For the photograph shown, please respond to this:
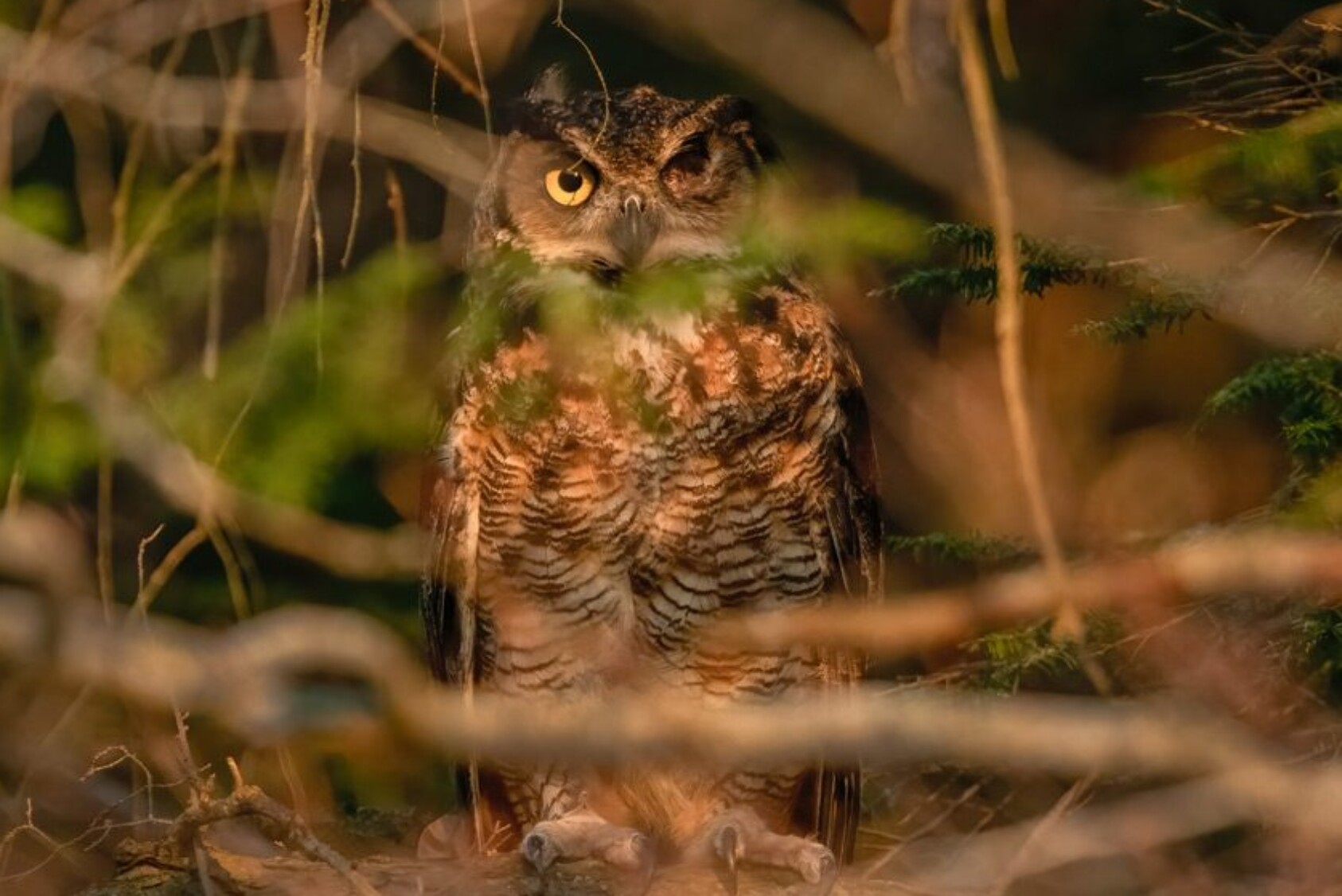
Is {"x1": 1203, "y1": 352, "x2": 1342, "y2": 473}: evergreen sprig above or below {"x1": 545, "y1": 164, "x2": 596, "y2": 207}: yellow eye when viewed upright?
below

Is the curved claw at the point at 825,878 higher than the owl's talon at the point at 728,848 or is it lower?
higher

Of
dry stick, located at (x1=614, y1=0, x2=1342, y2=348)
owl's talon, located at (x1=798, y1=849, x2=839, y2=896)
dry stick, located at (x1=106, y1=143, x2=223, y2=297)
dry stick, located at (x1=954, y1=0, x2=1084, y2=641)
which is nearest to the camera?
dry stick, located at (x1=954, y1=0, x2=1084, y2=641)

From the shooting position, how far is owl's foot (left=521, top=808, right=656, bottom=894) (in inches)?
108

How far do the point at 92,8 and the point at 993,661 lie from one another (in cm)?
167

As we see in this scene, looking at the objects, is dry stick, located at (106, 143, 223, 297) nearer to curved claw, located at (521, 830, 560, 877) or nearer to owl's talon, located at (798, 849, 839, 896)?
curved claw, located at (521, 830, 560, 877)

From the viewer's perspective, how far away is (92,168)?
3.57 meters

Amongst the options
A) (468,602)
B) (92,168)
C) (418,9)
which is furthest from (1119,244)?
(92,168)

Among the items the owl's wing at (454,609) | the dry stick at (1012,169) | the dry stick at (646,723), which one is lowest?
the owl's wing at (454,609)

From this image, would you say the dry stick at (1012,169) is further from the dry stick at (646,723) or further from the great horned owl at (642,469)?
the dry stick at (646,723)

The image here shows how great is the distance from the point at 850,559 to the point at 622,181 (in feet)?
2.25

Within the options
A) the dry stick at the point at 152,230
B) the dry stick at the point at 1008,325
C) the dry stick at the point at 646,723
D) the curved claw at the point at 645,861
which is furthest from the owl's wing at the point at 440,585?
the dry stick at the point at 1008,325

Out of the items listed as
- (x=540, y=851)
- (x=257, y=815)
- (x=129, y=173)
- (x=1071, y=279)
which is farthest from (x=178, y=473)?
(x=1071, y=279)

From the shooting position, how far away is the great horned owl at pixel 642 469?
281 centimetres

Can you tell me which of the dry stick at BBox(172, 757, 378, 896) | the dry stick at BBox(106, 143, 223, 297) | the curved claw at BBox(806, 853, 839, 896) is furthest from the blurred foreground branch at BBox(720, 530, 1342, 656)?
the curved claw at BBox(806, 853, 839, 896)
